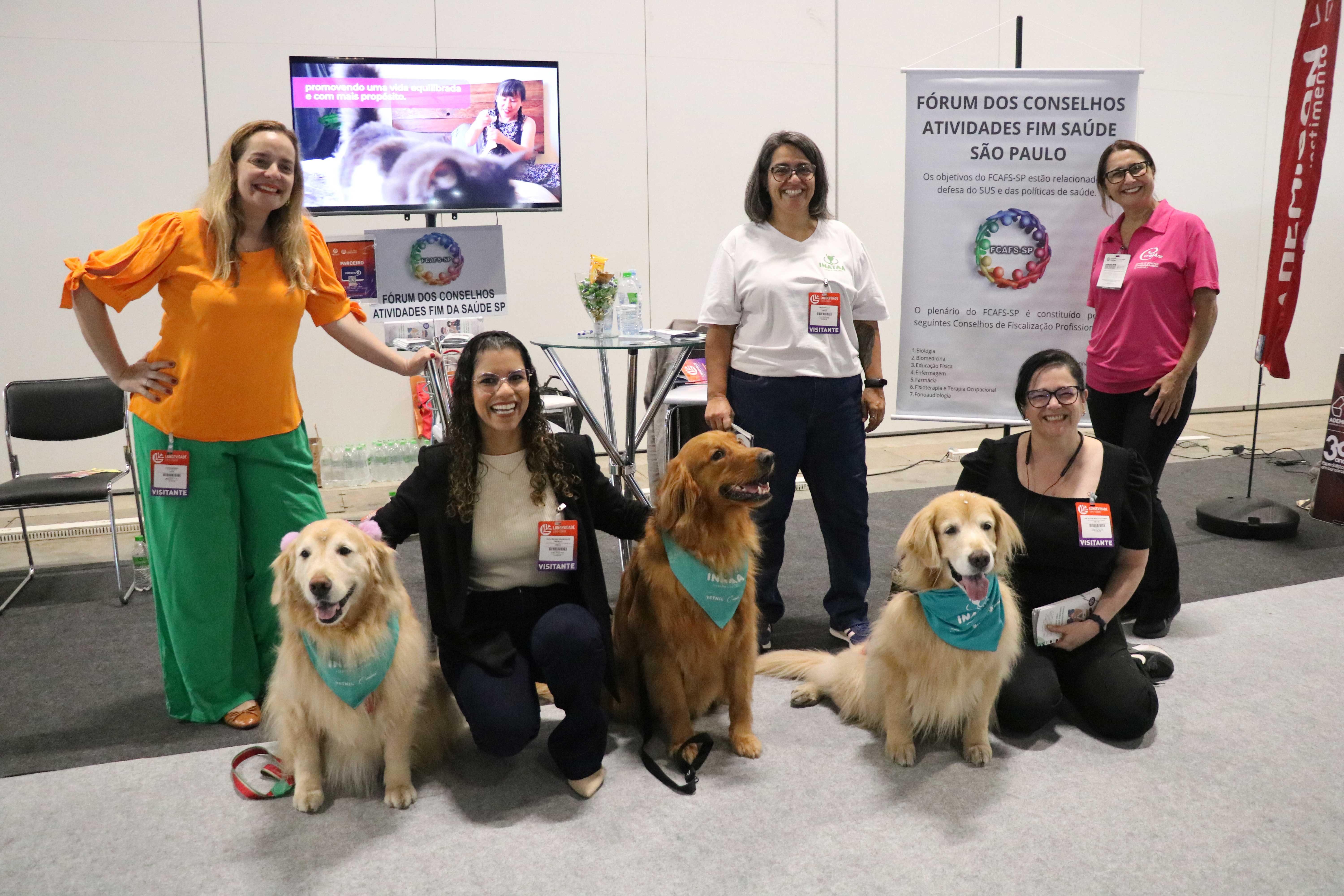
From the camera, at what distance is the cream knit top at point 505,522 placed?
7.64 feet

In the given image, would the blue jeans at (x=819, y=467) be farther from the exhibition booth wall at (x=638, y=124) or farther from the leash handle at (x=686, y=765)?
the exhibition booth wall at (x=638, y=124)

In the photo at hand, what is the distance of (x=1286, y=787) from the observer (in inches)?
87.2

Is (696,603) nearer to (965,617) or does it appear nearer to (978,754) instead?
(965,617)

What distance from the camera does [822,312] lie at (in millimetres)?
2809

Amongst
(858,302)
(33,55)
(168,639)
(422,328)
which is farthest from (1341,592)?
(33,55)

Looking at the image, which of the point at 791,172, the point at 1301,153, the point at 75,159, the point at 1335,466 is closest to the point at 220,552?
the point at 791,172

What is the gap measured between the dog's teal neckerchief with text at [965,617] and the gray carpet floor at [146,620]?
947 mm

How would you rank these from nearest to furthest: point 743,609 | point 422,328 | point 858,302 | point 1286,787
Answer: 1. point 1286,787
2. point 743,609
3. point 858,302
4. point 422,328

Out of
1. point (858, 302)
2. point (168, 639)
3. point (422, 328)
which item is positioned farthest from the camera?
point (422, 328)

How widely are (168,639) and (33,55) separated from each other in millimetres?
3846

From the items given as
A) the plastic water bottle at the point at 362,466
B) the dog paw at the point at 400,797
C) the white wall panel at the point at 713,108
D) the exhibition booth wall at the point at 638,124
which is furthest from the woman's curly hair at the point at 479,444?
the white wall panel at the point at 713,108

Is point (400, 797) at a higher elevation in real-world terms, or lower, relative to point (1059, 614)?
lower

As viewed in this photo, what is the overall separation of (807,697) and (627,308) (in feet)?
5.32

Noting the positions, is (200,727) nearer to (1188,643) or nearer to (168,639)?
(168,639)
